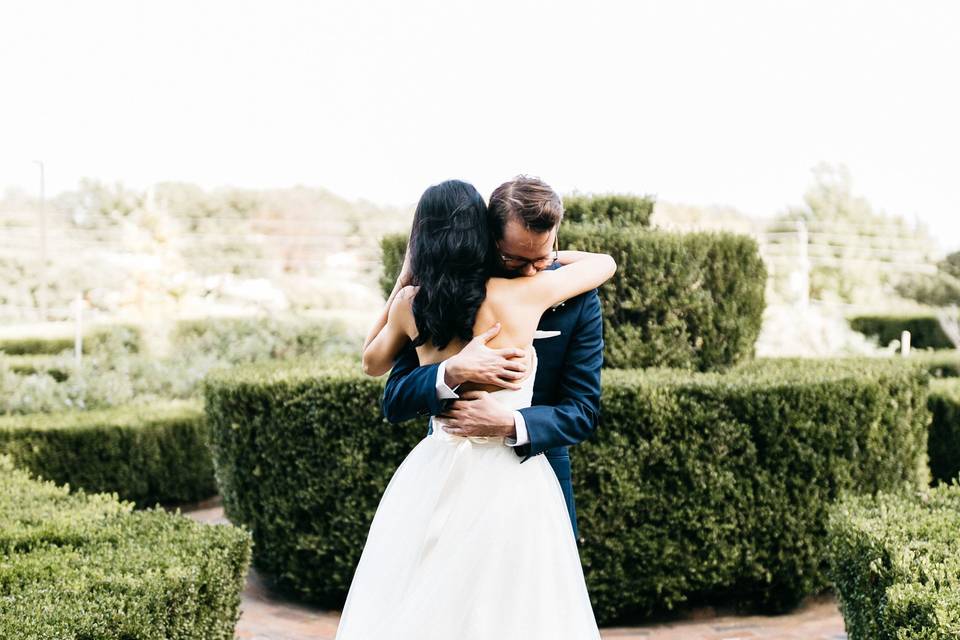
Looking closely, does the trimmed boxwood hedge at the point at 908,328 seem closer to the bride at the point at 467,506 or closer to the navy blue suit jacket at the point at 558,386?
the navy blue suit jacket at the point at 558,386

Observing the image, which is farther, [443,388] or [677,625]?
[677,625]

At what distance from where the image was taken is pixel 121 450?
7.71 metres

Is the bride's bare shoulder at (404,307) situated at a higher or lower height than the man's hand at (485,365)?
higher

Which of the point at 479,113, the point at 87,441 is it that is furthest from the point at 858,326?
the point at 479,113

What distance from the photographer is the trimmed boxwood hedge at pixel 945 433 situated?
7797 millimetres

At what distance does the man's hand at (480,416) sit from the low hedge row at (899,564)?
1.36 m

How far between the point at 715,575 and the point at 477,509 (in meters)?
2.98

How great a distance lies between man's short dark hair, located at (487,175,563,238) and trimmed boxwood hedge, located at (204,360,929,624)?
2562 mm

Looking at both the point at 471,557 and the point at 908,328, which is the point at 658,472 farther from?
the point at 908,328

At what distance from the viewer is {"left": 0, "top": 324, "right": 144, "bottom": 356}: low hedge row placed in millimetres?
15328

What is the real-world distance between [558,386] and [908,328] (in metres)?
17.3

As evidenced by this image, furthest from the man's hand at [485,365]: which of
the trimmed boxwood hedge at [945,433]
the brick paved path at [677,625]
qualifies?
the trimmed boxwood hedge at [945,433]

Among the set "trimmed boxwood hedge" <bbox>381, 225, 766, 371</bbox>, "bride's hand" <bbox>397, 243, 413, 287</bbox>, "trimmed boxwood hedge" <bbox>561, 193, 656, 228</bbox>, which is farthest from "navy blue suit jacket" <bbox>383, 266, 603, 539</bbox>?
"trimmed boxwood hedge" <bbox>561, 193, 656, 228</bbox>

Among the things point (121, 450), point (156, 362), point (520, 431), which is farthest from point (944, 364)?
point (520, 431)
